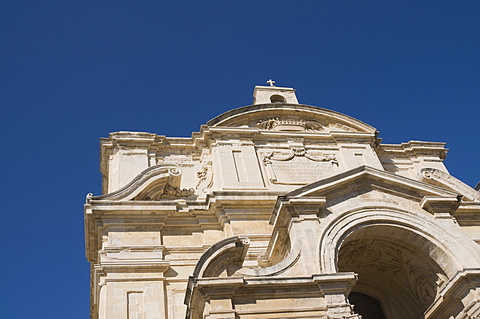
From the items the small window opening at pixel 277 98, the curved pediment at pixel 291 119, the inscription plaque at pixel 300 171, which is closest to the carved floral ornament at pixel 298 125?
the curved pediment at pixel 291 119

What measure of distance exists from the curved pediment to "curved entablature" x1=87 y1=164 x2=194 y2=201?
147 inches

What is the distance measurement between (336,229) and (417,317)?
13.8 feet

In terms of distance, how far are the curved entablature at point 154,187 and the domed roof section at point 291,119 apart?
3.84m

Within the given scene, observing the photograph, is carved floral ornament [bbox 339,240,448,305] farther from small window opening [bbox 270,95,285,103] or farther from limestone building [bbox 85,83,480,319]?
small window opening [bbox 270,95,285,103]

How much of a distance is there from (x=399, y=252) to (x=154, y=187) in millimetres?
7246

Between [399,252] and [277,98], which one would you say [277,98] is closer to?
[277,98]

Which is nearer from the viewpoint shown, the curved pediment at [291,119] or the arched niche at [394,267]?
the arched niche at [394,267]

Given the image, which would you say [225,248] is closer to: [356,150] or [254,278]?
[254,278]

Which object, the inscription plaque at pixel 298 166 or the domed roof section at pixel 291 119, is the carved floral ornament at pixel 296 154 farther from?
the domed roof section at pixel 291 119

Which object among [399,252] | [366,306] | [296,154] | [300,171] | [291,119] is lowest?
[366,306]

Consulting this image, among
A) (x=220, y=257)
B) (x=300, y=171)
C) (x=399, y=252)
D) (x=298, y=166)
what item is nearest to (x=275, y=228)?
(x=220, y=257)

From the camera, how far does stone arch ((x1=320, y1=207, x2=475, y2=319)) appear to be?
11914 millimetres

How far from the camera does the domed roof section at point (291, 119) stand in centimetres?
1938

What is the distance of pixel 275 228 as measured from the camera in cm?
1256
